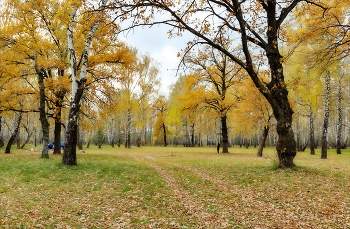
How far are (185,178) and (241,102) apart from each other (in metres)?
16.0

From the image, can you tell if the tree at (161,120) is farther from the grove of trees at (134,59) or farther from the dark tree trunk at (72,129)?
the dark tree trunk at (72,129)

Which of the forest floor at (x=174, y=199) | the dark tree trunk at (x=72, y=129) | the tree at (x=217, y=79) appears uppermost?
the tree at (x=217, y=79)

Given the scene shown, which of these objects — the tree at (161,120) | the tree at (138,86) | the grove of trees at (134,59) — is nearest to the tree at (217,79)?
the grove of trees at (134,59)

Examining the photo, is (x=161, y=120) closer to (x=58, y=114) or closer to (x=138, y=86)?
(x=138, y=86)

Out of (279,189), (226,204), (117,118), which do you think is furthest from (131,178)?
(117,118)

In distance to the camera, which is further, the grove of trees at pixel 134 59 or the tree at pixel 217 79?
the tree at pixel 217 79

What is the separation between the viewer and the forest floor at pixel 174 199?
17.3 feet

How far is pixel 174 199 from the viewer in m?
7.07

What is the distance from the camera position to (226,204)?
653 cm

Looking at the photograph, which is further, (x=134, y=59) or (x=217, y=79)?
(x=217, y=79)

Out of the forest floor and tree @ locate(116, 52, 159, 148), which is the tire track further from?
tree @ locate(116, 52, 159, 148)

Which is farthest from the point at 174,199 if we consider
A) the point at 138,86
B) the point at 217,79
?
the point at 138,86

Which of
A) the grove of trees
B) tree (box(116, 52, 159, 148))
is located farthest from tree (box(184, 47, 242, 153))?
tree (box(116, 52, 159, 148))

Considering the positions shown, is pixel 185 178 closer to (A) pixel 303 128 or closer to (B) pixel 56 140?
(B) pixel 56 140
